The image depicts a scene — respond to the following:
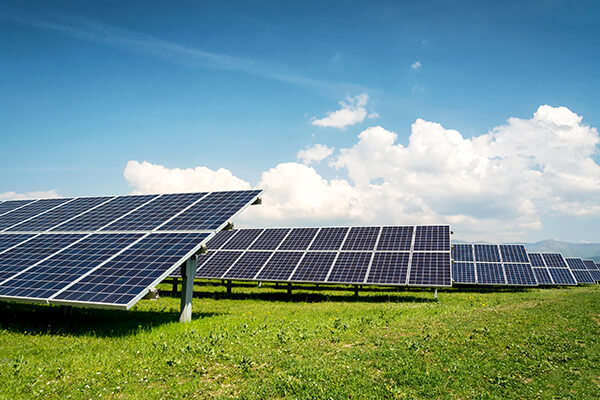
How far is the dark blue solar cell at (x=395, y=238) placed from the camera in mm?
28703

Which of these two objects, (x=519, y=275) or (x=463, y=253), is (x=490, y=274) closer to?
(x=519, y=275)

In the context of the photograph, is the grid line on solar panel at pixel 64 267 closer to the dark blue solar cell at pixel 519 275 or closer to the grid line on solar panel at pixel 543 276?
the dark blue solar cell at pixel 519 275

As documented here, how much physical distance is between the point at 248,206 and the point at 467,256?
32.5 meters

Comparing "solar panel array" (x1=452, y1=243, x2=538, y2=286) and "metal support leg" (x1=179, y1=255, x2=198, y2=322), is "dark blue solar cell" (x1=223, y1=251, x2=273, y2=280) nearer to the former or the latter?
"metal support leg" (x1=179, y1=255, x2=198, y2=322)

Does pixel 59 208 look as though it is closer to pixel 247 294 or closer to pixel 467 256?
pixel 247 294

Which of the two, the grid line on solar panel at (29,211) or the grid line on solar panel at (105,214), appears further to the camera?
the grid line on solar panel at (29,211)

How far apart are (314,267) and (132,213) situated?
41.8 feet

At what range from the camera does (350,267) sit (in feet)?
87.8

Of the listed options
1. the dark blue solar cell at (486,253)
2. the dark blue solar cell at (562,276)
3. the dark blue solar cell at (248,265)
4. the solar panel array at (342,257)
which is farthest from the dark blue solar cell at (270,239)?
the dark blue solar cell at (562,276)

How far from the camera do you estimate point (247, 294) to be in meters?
30.1

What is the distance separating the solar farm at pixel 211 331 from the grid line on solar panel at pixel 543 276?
22651 mm

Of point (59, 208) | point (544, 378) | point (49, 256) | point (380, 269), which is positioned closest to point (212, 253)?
point (59, 208)

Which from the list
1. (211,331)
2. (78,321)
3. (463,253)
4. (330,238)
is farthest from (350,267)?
(463,253)

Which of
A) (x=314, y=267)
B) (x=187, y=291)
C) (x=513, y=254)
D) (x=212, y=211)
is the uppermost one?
(x=212, y=211)
